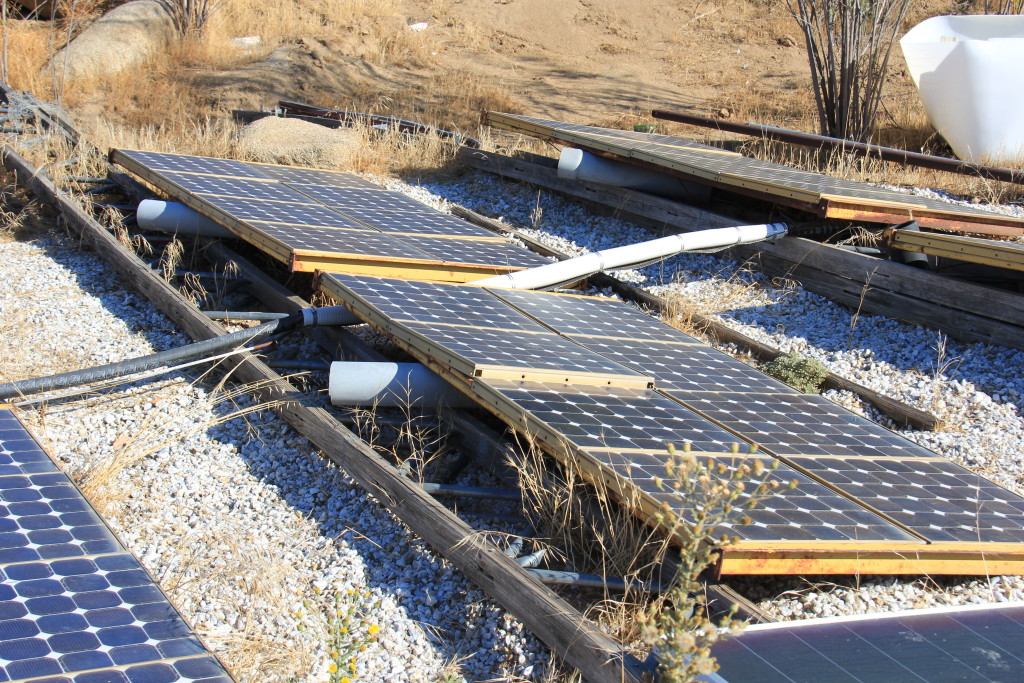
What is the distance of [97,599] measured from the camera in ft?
8.77

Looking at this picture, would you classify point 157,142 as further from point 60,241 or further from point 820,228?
point 820,228

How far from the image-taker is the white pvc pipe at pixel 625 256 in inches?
279

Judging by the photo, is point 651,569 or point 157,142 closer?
point 651,569

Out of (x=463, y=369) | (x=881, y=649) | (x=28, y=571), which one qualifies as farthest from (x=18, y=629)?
(x=463, y=369)

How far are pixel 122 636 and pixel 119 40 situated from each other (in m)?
17.0

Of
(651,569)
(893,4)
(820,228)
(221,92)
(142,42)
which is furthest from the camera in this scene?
(142,42)

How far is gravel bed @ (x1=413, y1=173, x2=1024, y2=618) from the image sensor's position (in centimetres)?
420

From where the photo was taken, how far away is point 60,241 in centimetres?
900

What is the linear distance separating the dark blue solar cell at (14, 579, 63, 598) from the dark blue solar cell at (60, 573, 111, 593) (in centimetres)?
3

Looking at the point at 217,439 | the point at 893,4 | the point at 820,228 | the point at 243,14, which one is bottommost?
the point at 217,439

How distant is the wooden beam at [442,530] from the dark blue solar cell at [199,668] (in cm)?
151

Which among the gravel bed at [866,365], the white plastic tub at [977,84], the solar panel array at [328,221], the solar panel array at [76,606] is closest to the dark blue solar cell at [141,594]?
the solar panel array at [76,606]

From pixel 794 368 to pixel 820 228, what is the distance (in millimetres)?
2564

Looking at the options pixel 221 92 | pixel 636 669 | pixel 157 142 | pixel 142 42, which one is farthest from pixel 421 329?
pixel 142 42
